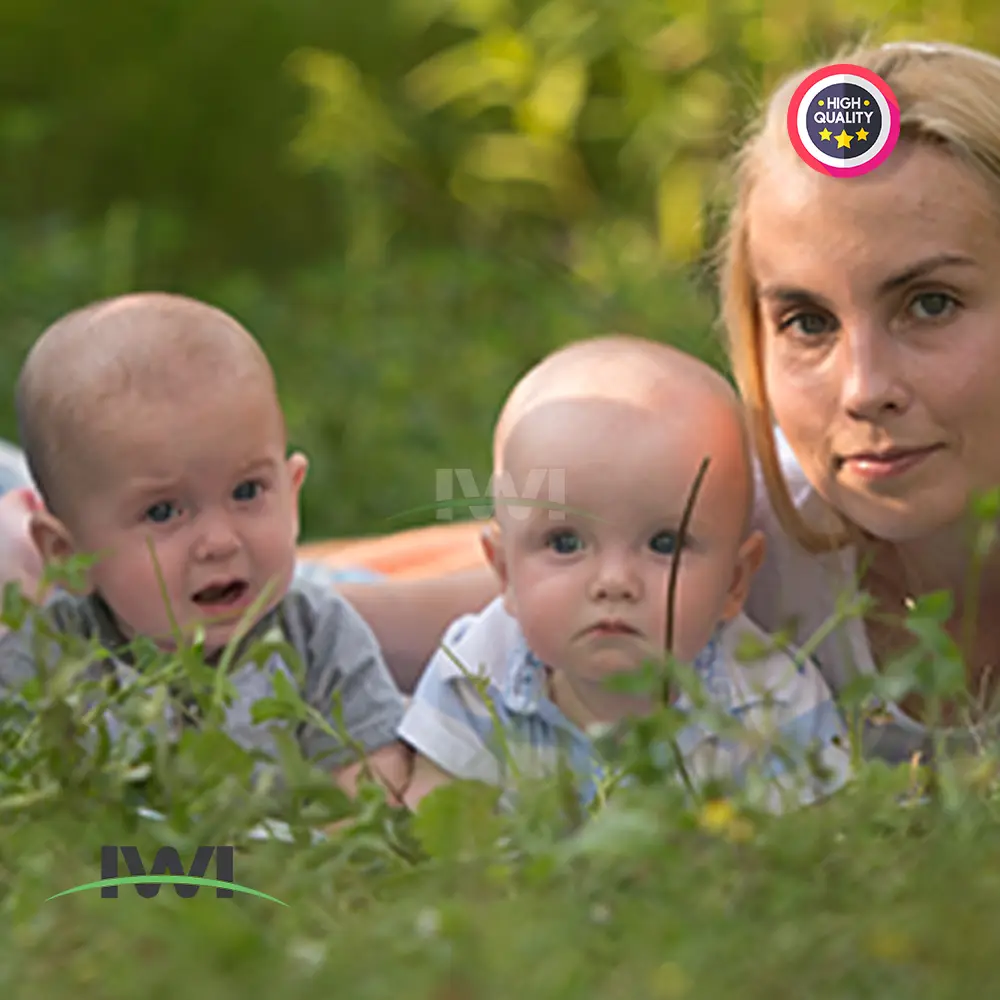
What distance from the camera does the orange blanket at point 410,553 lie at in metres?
3.18

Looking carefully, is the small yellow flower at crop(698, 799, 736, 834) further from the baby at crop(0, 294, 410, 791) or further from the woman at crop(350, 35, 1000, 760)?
the baby at crop(0, 294, 410, 791)

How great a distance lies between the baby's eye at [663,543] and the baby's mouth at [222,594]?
0.48 m

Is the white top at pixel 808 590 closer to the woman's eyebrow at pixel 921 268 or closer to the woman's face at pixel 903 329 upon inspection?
the woman's face at pixel 903 329

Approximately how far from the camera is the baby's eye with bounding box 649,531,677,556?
196 cm

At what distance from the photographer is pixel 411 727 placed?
2.12m

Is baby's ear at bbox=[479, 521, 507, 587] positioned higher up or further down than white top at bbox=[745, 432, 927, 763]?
higher up

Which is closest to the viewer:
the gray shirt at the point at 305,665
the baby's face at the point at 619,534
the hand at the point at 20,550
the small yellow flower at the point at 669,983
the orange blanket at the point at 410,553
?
the small yellow flower at the point at 669,983

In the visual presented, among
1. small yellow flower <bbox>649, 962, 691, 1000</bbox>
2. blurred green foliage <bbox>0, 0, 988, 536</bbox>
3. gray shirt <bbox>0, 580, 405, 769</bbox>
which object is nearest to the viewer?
small yellow flower <bbox>649, 962, 691, 1000</bbox>

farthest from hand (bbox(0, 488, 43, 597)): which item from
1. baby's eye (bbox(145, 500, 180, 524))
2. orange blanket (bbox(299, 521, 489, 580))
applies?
orange blanket (bbox(299, 521, 489, 580))

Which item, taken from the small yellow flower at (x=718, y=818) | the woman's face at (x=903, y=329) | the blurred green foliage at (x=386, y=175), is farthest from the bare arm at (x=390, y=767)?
the blurred green foliage at (x=386, y=175)

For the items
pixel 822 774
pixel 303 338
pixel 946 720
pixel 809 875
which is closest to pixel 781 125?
pixel 946 720

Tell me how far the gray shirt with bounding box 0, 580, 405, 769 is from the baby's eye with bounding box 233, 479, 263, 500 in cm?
18

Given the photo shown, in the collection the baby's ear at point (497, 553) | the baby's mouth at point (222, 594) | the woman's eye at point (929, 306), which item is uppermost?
the woman's eye at point (929, 306)

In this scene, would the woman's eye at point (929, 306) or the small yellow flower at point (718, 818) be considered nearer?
the small yellow flower at point (718, 818)
